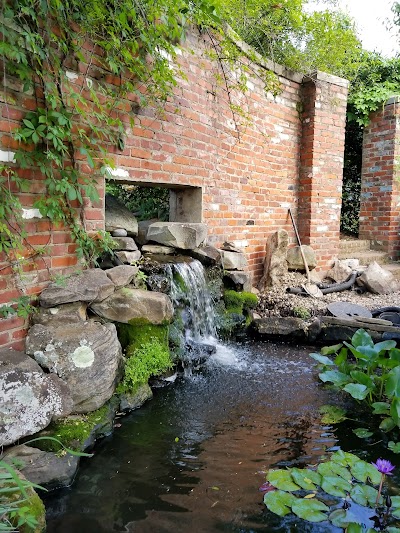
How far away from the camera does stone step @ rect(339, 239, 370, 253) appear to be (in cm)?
755

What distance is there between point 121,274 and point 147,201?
3218mm

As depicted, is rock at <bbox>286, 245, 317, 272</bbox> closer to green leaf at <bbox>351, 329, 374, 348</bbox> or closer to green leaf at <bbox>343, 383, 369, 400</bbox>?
green leaf at <bbox>351, 329, 374, 348</bbox>

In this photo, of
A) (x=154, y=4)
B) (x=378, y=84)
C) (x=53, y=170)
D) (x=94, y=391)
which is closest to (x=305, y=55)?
(x=378, y=84)

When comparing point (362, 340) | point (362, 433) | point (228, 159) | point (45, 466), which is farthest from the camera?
point (228, 159)

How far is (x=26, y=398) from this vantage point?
2.14m

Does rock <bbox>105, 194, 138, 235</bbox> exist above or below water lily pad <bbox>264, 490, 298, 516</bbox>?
above

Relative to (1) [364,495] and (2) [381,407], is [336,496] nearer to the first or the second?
(1) [364,495]

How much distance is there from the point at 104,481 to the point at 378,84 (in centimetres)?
819

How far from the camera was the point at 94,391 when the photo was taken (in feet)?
8.30

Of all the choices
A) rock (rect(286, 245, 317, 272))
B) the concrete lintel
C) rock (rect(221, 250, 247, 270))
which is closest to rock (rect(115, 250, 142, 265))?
rock (rect(221, 250, 247, 270))

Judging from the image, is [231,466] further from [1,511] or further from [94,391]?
[1,511]

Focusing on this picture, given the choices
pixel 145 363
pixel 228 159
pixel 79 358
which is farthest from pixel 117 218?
pixel 228 159

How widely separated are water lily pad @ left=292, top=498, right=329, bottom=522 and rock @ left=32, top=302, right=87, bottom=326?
5.66 feet

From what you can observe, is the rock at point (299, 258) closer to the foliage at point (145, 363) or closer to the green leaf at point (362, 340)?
the green leaf at point (362, 340)
